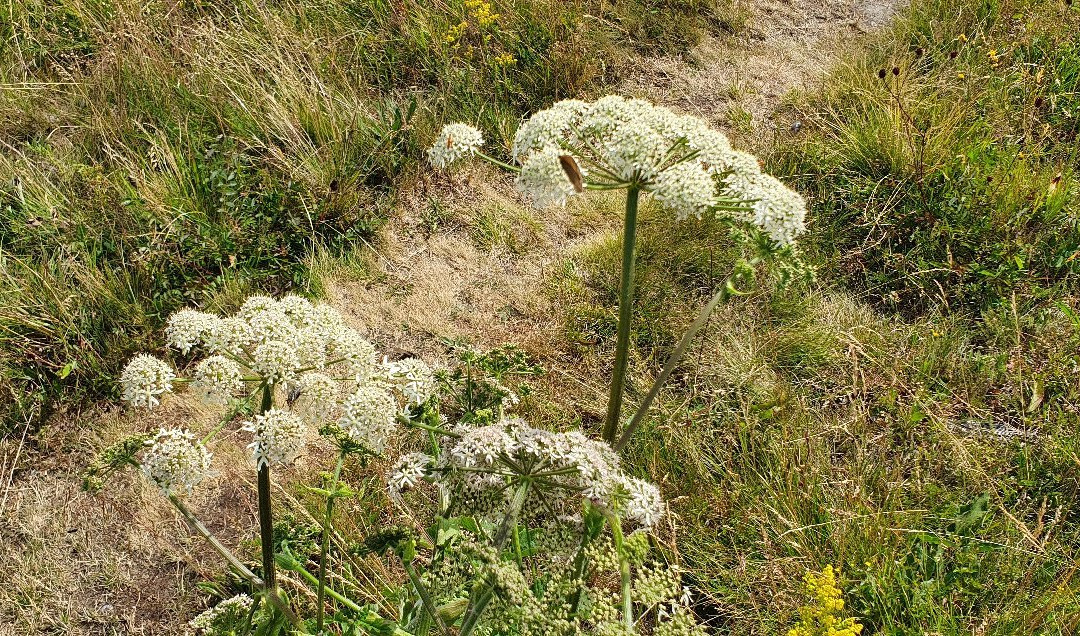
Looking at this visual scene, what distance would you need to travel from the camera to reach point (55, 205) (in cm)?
441

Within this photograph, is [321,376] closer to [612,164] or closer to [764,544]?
[612,164]

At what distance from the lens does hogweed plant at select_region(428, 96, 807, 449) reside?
205cm

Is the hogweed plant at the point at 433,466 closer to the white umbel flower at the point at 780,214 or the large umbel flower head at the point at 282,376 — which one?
the large umbel flower head at the point at 282,376

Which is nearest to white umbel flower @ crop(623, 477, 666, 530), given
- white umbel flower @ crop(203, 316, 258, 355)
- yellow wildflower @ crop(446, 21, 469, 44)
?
white umbel flower @ crop(203, 316, 258, 355)

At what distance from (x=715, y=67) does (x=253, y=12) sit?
129 inches

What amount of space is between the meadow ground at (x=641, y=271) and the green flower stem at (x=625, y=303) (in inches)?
41.8

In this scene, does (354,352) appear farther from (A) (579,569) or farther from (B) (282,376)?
(A) (579,569)

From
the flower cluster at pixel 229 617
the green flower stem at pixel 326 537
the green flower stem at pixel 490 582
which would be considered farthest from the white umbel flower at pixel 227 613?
the green flower stem at pixel 490 582

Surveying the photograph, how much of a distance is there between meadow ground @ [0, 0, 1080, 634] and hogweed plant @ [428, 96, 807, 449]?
1230mm

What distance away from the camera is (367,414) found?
2021 mm

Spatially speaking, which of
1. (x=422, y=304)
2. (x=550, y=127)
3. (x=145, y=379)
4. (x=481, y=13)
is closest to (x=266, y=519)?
(x=145, y=379)

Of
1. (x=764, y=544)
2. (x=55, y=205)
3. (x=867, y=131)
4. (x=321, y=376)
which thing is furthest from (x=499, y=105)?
(x=321, y=376)

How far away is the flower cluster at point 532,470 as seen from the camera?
191 cm

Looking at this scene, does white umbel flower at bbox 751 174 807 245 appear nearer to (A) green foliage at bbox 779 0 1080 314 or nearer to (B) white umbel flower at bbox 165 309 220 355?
(B) white umbel flower at bbox 165 309 220 355
